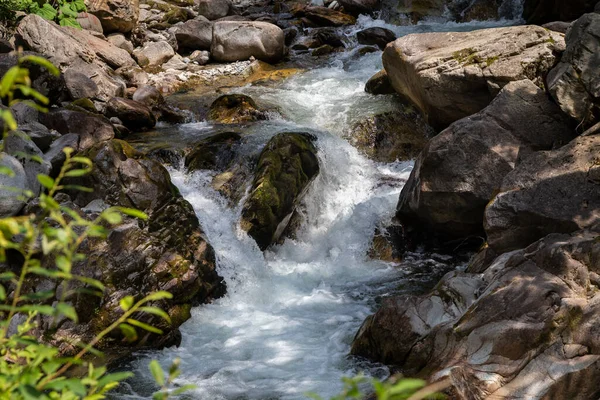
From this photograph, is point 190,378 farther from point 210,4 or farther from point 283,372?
point 210,4

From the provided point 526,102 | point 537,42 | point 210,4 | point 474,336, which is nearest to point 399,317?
point 474,336

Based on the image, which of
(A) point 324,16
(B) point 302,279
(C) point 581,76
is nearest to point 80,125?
(B) point 302,279

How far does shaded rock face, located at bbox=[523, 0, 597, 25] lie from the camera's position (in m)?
15.2

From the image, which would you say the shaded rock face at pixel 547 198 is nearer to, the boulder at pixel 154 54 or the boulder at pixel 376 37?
the boulder at pixel 376 37

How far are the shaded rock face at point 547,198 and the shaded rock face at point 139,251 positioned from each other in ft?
11.9

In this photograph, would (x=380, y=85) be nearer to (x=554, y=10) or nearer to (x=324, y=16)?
(x=554, y=10)

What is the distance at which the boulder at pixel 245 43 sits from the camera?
16.1m

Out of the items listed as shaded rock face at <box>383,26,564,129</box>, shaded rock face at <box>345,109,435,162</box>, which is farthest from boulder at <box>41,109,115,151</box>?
shaded rock face at <box>383,26,564,129</box>

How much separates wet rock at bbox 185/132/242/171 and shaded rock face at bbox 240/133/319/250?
74 centimetres

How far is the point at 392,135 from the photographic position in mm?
11367

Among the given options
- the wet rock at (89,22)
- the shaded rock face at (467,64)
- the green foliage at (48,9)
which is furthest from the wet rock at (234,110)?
the wet rock at (89,22)

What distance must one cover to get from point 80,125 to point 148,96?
303cm

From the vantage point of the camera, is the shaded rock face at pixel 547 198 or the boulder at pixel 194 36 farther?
the boulder at pixel 194 36

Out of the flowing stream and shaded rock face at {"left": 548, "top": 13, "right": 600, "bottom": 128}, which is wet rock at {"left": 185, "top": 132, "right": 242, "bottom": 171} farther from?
shaded rock face at {"left": 548, "top": 13, "right": 600, "bottom": 128}
